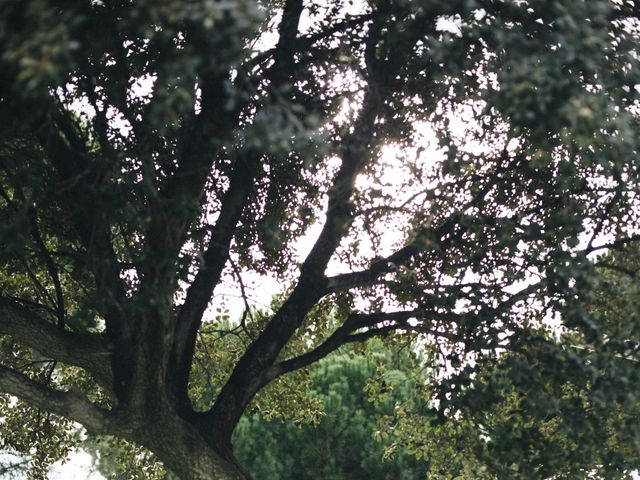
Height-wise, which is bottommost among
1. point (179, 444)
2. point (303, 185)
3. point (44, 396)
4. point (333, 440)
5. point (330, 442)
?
point (44, 396)

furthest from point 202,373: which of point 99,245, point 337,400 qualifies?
point 337,400

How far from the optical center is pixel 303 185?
13.7 m

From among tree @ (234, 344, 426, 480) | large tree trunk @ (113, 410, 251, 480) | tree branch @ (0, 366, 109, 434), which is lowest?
tree branch @ (0, 366, 109, 434)

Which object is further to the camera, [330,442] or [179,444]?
[330,442]

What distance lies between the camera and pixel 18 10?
655cm

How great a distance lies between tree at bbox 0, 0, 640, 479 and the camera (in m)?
7.94

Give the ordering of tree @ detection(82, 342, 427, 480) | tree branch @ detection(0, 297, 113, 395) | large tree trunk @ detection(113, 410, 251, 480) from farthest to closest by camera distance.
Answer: tree @ detection(82, 342, 427, 480) < large tree trunk @ detection(113, 410, 251, 480) < tree branch @ detection(0, 297, 113, 395)

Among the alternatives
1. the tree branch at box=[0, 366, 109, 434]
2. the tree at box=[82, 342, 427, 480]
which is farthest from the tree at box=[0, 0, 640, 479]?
the tree at box=[82, 342, 427, 480]

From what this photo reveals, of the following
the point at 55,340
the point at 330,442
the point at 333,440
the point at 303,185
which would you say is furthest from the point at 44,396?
the point at 333,440

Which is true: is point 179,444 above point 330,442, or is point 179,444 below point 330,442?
below

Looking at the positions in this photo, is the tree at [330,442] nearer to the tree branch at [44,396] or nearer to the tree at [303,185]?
the tree at [303,185]

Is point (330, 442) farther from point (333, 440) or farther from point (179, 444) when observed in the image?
point (179, 444)

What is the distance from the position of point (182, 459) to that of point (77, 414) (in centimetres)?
150

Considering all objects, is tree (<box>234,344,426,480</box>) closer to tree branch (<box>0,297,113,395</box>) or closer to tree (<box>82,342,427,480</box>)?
tree (<box>82,342,427,480</box>)
